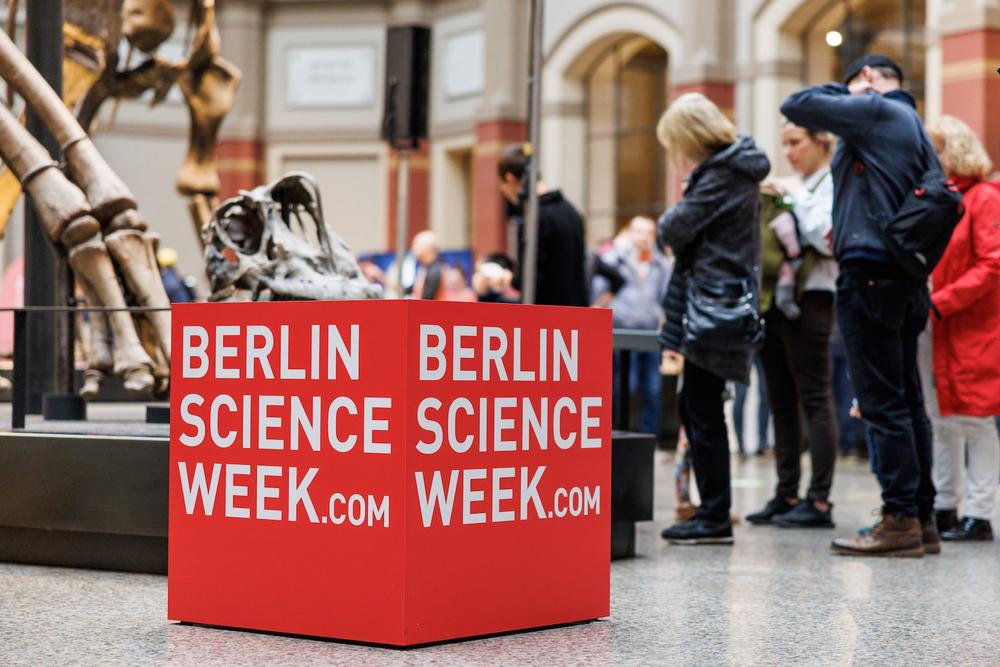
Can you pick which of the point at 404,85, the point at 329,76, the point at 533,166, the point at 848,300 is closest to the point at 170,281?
the point at 404,85

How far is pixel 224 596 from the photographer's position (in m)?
3.42

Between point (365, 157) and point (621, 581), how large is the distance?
18.2 metres

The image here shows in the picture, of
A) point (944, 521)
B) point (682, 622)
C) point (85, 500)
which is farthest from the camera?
point (944, 521)

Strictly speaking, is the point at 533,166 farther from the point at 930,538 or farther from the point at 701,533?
the point at 930,538

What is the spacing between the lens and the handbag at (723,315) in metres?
4.99

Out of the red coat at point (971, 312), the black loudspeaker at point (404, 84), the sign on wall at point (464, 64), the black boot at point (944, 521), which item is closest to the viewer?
the red coat at point (971, 312)

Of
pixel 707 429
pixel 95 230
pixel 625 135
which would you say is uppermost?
pixel 625 135

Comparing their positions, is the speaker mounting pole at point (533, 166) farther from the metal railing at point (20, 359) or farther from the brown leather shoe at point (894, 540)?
the metal railing at point (20, 359)

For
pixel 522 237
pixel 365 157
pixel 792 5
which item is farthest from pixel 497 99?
pixel 522 237

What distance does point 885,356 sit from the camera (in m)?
4.89

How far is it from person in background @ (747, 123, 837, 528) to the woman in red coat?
1.31ft

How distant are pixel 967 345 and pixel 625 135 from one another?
1384cm

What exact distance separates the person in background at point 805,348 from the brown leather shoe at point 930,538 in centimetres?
68

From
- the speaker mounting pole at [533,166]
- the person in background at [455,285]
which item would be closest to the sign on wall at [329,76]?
the person in background at [455,285]
